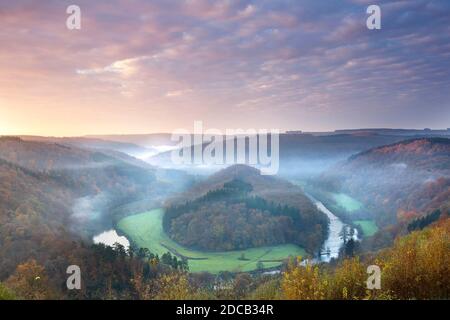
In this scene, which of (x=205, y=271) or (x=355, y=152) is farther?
(x=355, y=152)

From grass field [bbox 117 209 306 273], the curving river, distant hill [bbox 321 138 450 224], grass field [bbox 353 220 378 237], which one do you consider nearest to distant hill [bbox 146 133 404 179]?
distant hill [bbox 321 138 450 224]

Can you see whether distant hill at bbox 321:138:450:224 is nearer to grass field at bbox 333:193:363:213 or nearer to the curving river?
grass field at bbox 333:193:363:213

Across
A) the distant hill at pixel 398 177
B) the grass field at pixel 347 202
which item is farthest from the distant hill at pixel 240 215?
the distant hill at pixel 398 177

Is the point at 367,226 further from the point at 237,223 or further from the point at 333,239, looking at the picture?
the point at 237,223

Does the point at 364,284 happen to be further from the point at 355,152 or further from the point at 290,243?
the point at 355,152

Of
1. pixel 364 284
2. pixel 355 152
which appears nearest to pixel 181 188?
pixel 364 284

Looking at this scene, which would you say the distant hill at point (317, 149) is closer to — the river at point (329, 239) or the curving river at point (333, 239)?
the river at point (329, 239)
